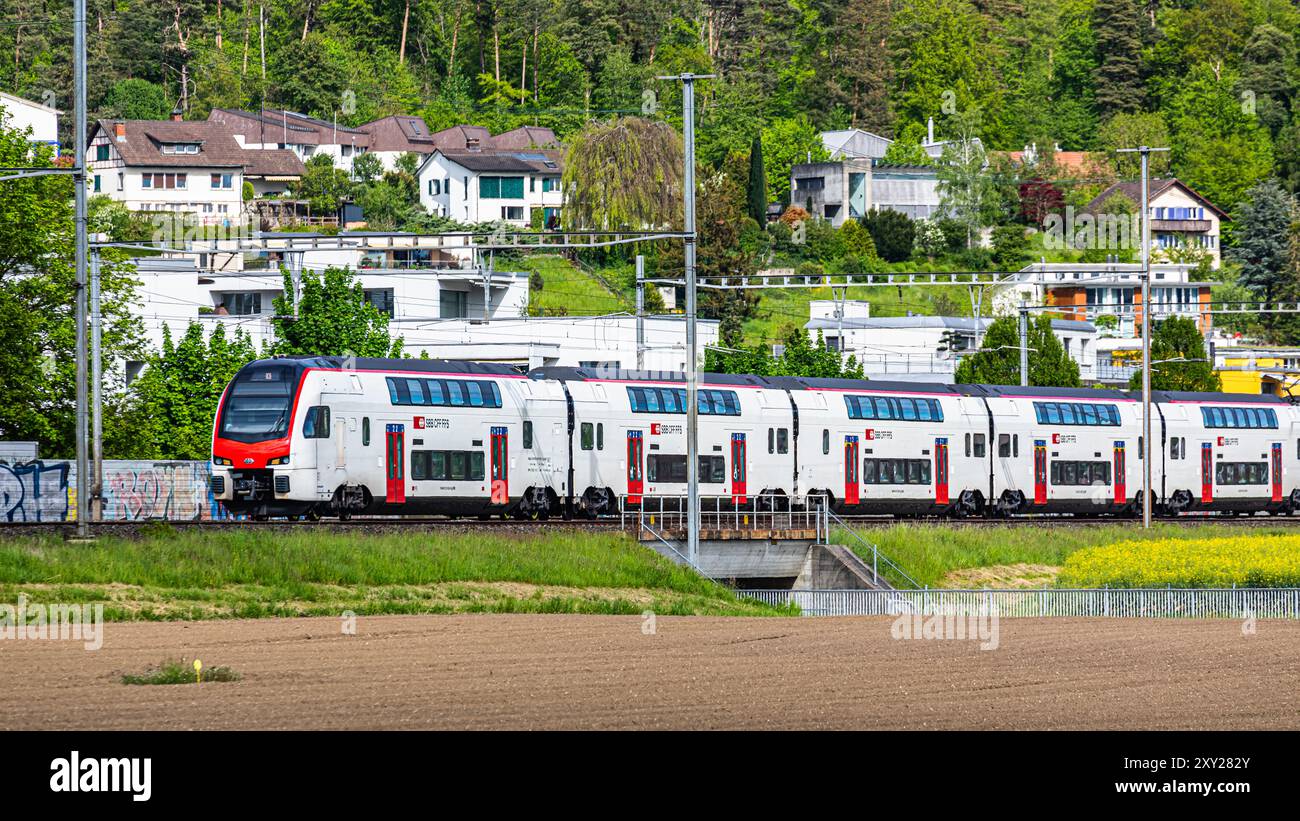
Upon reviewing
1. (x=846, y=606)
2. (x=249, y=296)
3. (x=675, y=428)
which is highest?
(x=249, y=296)

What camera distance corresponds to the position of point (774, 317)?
130m

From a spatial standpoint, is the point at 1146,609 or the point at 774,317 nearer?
the point at 1146,609

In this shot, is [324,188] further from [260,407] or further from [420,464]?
[260,407]

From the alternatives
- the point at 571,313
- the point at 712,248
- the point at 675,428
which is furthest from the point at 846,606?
the point at 712,248

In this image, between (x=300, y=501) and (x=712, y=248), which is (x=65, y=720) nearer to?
(x=300, y=501)

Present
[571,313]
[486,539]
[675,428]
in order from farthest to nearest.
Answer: [571,313] < [675,428] < [486,539]

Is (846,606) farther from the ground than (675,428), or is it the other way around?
(675,428)

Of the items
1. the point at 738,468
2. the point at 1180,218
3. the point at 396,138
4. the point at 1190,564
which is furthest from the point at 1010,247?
the point at 1190,564

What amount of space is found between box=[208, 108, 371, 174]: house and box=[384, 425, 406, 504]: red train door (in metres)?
112

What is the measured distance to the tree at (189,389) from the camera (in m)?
69.7
